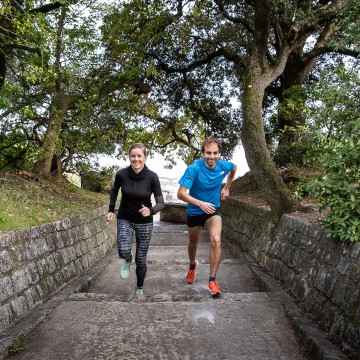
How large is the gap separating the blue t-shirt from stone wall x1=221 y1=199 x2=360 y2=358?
1.33 meters

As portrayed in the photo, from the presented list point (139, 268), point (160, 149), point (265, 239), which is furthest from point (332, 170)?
point (160, 149)

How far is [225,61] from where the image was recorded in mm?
15430

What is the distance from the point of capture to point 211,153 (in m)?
5.17

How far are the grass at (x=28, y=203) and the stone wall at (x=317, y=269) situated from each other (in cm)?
349

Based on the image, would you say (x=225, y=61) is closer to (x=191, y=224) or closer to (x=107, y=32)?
(x=107, y=32)

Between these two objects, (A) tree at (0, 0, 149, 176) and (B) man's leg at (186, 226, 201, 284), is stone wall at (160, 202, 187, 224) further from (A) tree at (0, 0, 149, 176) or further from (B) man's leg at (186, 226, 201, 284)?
(B) man's leg at (186, 226, 201, 284)

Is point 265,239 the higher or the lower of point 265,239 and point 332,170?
the lower

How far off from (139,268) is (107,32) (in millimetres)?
8526

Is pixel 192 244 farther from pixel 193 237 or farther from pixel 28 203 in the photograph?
pixel 28 203

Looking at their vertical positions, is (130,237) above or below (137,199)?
below

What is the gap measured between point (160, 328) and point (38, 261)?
1914 mm

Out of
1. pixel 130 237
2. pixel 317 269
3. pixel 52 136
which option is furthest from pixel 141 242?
pixel 52 136

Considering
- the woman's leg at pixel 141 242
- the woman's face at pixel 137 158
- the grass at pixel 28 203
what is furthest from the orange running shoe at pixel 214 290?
the grass at pixel 28 203

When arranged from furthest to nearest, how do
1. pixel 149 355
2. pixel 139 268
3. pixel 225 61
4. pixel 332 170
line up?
pixel 225 61 → pixel 139 268 → pixel 332 170 → pixel 149 355
